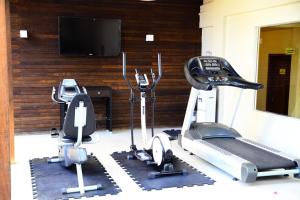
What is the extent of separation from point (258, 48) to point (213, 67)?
104 centimetres

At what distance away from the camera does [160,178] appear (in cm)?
430

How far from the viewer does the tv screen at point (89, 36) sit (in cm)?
660

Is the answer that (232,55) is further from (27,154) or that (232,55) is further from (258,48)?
(27,154)

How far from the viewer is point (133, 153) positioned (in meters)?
5.20

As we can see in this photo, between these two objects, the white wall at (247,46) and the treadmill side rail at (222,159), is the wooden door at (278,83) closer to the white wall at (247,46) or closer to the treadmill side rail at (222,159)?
the white wall at (247,46)

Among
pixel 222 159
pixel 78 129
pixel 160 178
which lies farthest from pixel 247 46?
pixel 78 129

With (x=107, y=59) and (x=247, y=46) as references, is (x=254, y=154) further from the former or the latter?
(x=107, y=59)

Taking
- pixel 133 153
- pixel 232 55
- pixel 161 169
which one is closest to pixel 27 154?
pixel 133 153

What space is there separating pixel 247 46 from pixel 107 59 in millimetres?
2808

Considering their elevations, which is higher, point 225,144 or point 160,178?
point 225,144

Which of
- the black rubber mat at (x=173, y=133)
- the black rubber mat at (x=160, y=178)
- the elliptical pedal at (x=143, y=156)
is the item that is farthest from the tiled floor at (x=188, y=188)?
the black rubber mat at (x=173, y=133)

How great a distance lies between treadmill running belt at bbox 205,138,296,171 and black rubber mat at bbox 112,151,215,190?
56 cm

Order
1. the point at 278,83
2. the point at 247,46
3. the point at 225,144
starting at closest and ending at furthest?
the point at 225,144 < the point at 278,83 < the point at 247,46

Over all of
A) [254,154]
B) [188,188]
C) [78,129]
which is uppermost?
[78,129]
